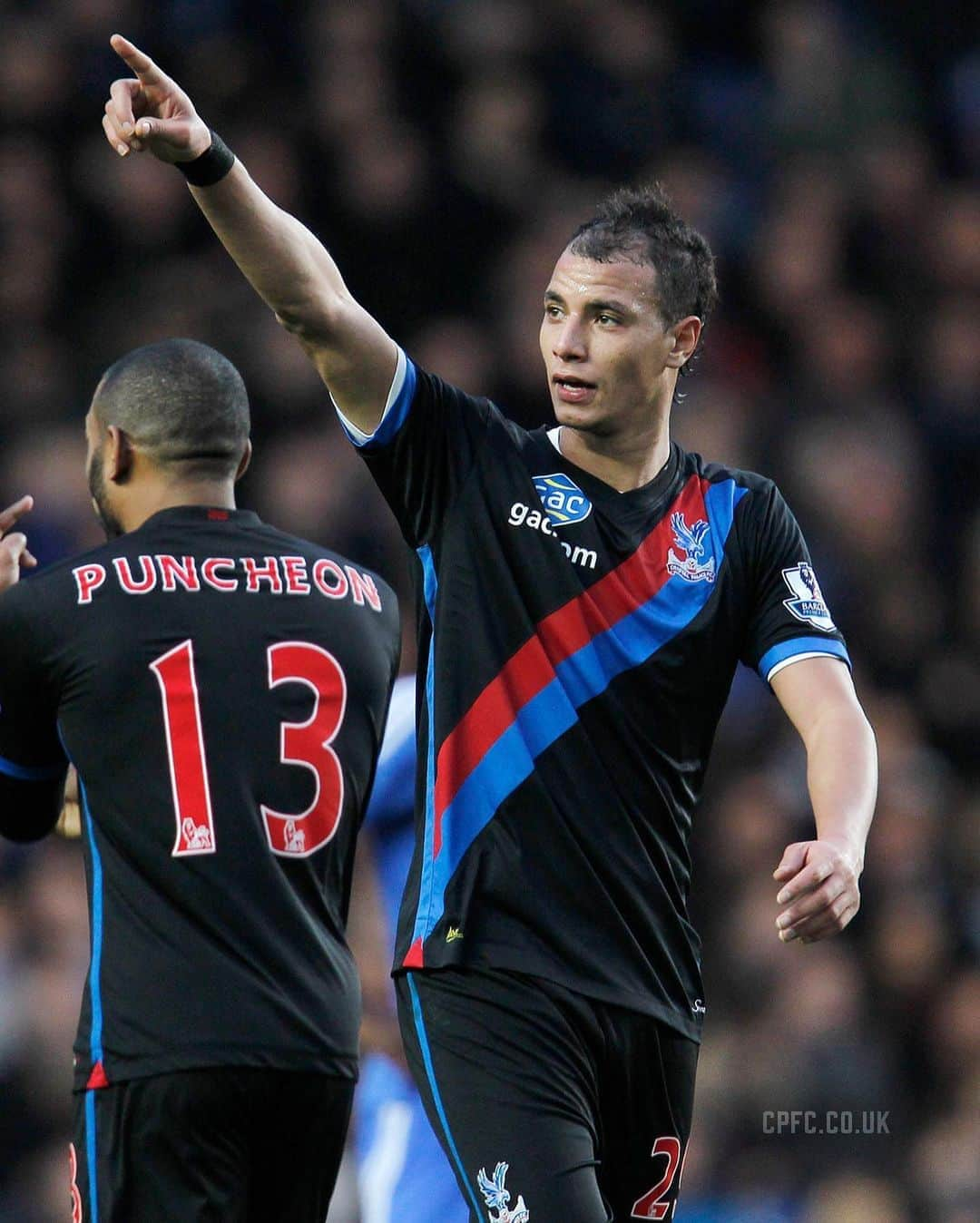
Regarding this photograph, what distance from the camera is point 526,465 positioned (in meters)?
3.43

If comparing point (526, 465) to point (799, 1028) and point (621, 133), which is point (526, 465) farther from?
point (621, 133)

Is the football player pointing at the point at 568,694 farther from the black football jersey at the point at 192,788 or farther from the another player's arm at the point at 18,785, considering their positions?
the another player's arm at the point at 18,785

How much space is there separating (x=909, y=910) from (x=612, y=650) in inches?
179

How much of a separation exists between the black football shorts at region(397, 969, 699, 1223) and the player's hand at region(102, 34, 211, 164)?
1386 millimetres

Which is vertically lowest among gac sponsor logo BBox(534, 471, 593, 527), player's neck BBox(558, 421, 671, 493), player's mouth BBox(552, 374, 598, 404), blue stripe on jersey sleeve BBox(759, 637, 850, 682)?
blue stripe on jersey sleeve BBox(759, 637, 850, 682)

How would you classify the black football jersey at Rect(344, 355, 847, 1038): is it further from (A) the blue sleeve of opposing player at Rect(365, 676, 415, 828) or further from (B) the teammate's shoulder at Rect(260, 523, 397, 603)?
(A) the blue sleeve of opposing player at Rect(365, 676, 415, 828)

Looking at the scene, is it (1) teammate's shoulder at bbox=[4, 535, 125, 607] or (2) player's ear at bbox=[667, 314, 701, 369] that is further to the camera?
(2) player's ear at bbox=[667, 314, 701, 369]

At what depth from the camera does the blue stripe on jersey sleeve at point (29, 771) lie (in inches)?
127

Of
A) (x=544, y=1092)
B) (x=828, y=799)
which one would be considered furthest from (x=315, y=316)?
(x=544, y=1092)

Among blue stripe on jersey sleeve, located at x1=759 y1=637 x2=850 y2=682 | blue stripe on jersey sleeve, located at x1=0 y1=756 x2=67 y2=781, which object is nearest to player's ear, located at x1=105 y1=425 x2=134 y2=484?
blue stripe on jersey sleeve, located at x1=0 y1=756 x2=67 y2=781

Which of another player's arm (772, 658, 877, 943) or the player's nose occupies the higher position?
the player's nose

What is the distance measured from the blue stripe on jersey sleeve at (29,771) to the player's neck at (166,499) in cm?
44

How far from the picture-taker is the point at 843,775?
3250mm

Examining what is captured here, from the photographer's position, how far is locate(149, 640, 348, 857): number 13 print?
3.11m
